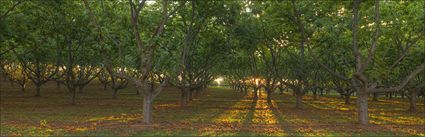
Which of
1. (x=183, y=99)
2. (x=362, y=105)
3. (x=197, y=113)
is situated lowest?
(x=197, y=113)

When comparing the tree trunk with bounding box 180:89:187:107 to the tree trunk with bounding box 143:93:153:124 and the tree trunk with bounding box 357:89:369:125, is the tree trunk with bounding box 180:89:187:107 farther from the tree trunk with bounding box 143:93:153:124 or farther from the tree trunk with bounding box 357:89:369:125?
the tree trunk with bounding box 357:89:369:125

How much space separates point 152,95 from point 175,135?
5.10 m

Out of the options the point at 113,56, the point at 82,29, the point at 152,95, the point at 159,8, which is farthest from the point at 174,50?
the point at 113,56

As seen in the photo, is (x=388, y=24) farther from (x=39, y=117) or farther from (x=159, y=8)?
(x=39, y=117)

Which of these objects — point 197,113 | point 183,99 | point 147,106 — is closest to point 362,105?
point 147,106

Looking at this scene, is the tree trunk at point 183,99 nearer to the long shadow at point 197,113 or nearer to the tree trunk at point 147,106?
the long shadow at point 197,113

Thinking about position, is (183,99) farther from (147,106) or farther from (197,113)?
(147,106)

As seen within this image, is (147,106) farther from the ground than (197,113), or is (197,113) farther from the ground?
(147,106)

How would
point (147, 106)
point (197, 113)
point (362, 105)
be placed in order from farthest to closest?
point (197, 113)
point (362, 105)
point (147, 106)

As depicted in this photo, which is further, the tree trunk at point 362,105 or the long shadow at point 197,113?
the long shadow at point 197,113

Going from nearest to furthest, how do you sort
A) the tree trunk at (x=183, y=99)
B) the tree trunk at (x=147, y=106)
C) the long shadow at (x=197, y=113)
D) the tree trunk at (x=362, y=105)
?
the tree trunk at (x=147, y=106) → the tree trunk at (x=362, y=105) → the long shadow at (x=197, y=113) → the tree trunk at (x=183, y=99)

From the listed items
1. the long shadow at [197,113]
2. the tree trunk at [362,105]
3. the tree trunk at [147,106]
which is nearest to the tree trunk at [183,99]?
the long shadow at [197,113]

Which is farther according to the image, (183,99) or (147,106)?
(183,99)

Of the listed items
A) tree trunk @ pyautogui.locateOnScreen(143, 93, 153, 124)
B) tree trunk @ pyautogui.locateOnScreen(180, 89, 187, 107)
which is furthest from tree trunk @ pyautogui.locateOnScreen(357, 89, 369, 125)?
tree trunk @ pyautogui.locateOnScreen(180, 89, 187, 107)
